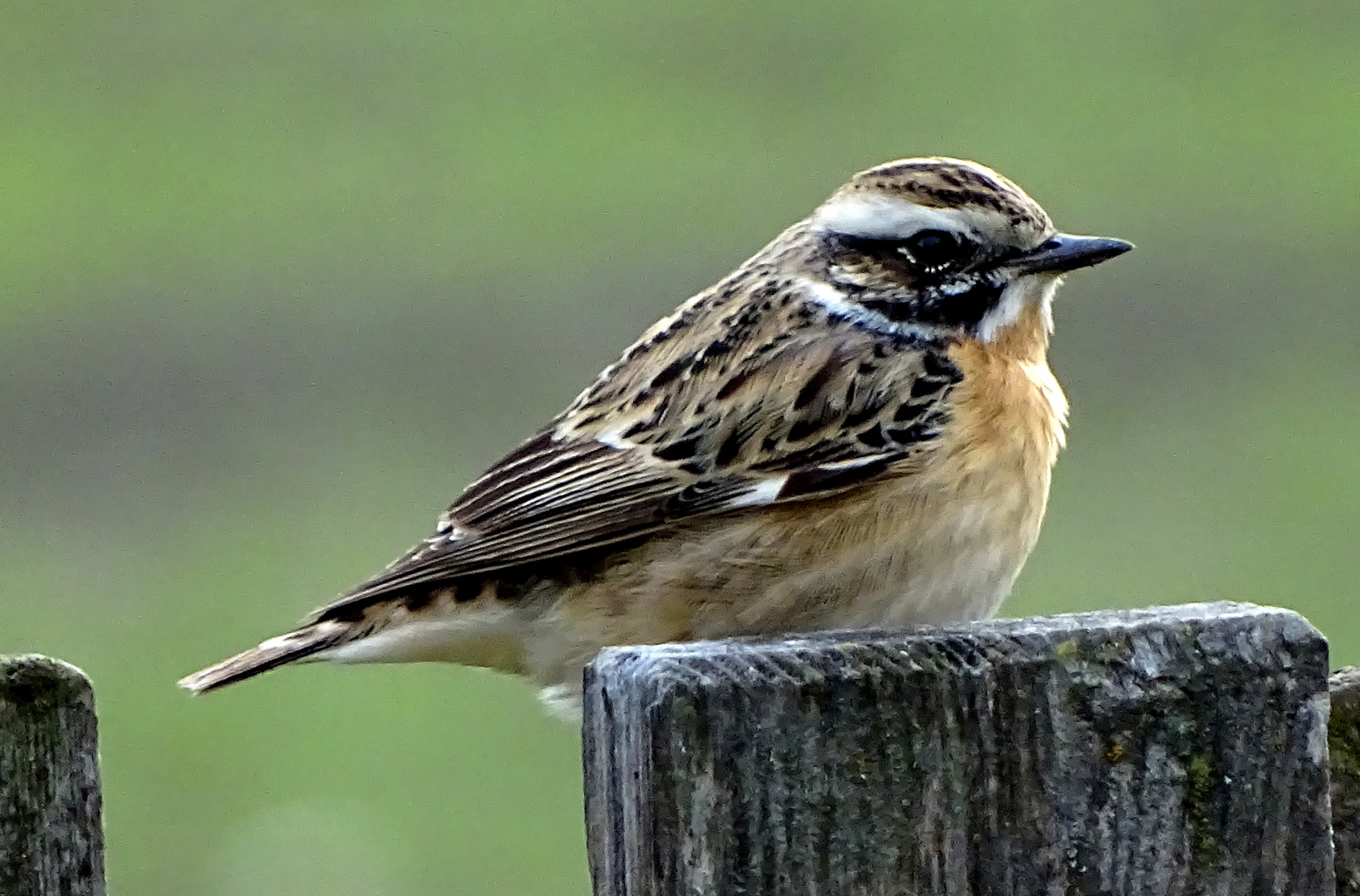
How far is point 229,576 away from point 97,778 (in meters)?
10.5

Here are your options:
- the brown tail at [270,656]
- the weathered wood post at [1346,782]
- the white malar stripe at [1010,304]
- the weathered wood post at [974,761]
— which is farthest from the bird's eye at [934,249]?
the weathered wood post at [974,761]

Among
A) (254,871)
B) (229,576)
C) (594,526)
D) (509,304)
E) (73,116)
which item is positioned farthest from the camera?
(73,116)

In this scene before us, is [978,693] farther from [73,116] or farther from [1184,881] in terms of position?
[73,116]

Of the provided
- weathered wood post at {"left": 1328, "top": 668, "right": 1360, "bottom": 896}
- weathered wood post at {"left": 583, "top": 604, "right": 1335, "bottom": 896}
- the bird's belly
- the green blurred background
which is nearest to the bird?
the bird's belly

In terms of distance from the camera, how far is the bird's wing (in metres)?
5.76

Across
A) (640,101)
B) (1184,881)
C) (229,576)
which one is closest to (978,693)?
(1184,881)

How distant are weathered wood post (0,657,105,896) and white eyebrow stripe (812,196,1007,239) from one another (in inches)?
133

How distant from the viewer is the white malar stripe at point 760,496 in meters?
5.70

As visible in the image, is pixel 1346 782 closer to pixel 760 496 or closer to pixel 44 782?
pixel 44 782

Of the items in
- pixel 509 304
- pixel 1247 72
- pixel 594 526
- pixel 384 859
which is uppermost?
pixel 1247 72

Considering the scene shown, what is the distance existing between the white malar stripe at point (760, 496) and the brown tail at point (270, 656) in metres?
1.00

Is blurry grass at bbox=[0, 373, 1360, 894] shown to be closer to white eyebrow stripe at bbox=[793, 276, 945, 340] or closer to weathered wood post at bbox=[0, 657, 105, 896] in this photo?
white eyebrow stripe at bbox=[793, 276, 945, 340]

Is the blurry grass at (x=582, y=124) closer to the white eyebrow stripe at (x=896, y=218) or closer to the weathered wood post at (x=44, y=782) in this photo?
the white eyebrow stripe at (x=896, y=218)

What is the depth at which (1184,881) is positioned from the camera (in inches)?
118
